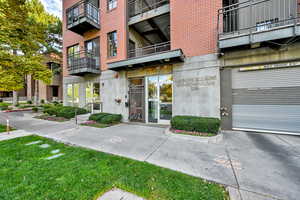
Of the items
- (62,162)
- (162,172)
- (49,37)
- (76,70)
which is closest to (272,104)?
(162,172)

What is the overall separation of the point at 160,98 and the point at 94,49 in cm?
689

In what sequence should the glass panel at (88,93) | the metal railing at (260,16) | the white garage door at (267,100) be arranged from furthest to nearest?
the glass panel at (88,93) → the metal railing at (260,16) → the white garage door at (267,100)

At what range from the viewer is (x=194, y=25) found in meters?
6.28

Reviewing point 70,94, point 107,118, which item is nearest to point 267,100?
point 107,118

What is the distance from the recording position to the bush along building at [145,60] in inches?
240

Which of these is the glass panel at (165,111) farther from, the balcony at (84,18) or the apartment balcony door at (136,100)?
the balcony at (84,18)

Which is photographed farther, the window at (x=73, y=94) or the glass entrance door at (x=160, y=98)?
the window at (x=73, y=94)

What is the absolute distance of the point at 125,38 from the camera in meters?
8.37

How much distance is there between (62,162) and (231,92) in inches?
276

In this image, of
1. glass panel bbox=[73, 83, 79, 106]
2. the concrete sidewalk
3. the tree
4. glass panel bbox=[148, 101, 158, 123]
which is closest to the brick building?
glass panel bbox=[148, 101, 158, 123]

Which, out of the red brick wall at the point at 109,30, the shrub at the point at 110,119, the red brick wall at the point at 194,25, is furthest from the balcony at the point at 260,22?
the shrub at the point at 110,119

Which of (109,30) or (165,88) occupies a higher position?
(109,30)

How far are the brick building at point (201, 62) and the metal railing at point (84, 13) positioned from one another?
0.07 meters

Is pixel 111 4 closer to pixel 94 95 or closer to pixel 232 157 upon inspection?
pixel 94 95
